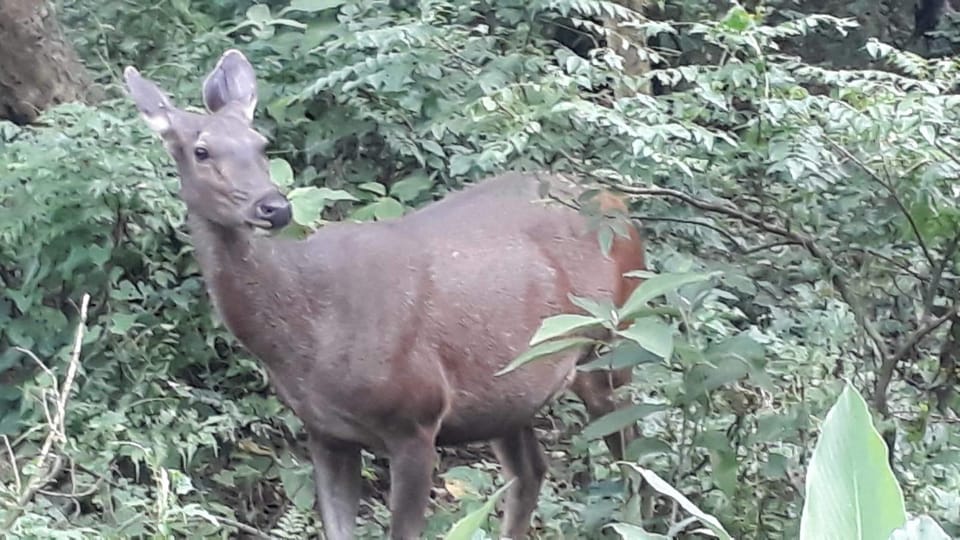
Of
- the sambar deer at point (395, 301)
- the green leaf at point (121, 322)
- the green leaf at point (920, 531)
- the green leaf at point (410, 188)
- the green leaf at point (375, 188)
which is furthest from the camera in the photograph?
the green leaf at point (410, 188)

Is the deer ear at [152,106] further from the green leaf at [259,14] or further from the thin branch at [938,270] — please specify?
the thin branch at [938,270]

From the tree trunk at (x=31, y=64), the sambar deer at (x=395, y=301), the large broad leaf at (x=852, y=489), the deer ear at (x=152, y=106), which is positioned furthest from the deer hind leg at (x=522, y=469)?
the large broad leaf at (x=852, y=489)

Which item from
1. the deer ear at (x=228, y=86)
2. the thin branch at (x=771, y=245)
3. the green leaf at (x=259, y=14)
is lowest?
the green leaf at (x=259, y=14)

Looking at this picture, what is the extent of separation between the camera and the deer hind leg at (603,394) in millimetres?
6617

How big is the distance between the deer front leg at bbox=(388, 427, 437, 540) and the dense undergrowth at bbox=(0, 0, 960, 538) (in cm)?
34

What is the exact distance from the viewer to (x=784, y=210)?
5891mm

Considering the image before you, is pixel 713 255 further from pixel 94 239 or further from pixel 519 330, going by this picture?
pixel 94 239

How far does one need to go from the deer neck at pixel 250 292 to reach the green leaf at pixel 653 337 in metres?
1.51

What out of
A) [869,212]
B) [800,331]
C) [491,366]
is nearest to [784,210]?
[869,212]

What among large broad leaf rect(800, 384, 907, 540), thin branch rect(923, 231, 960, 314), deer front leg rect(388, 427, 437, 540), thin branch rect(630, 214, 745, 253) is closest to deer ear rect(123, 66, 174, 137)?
deer front leg rect(388, 427, 437, 540)

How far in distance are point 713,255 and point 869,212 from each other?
3.35 ft

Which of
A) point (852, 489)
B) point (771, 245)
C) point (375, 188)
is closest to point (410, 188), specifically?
point (375, 188)

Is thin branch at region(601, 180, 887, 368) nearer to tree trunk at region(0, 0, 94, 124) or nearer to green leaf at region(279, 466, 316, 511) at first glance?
green leaf at region(279, 466, 316, 511)

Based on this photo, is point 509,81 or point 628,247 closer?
point 628,247
